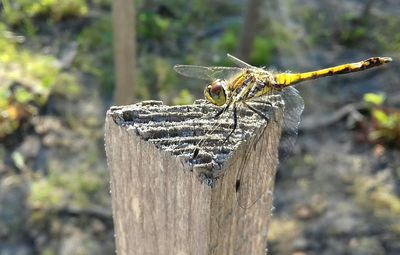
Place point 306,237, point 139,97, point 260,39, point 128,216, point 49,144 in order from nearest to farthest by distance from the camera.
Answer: point 128,216 < point 306,237 < point 49,144 < point 139,97 < point 260,39

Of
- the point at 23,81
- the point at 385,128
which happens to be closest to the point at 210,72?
the point at 385,128

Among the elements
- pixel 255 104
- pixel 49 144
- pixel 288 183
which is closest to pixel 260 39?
pixel 288 183

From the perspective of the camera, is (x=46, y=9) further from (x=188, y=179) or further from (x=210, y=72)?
(x=188, y=179)

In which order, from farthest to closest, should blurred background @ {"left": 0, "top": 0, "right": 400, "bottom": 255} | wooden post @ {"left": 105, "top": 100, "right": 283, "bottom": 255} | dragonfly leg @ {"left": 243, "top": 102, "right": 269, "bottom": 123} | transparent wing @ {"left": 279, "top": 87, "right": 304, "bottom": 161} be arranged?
blurred background @ {"left": 0, "top": 0, "right": 400, "bottom": 255}, transparent wing @ {"left": 279, "top": 87, "right": 304, "bottom": 161}, dragonfly leg @ {"left": 243, "top": 102, "right": 269, "bottom": 123}, wooden post @ {"left": 105, "top": 100, "right": 283, "bottom": 255}

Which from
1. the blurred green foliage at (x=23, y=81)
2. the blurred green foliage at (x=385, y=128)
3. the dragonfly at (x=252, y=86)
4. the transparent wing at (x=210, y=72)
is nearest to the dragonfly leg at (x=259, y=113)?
the dragonfly at (x=252, y=86)

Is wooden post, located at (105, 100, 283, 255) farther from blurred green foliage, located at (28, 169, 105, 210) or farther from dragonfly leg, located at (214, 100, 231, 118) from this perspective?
blurred green foliage, located at (28, 169, 105, 210)

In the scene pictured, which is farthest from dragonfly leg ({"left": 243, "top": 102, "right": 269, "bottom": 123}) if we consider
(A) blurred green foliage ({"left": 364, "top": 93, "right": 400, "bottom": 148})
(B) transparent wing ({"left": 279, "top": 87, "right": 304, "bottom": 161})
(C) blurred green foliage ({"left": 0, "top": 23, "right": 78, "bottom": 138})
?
(C) blurred green foliage ({"left": 0, "top": 23, "right": 78, "bottom": 138})

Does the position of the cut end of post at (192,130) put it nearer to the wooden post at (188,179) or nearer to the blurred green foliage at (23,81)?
the wooden post at (188,179)

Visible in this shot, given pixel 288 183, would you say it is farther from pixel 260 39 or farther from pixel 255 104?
pixel 255 104
